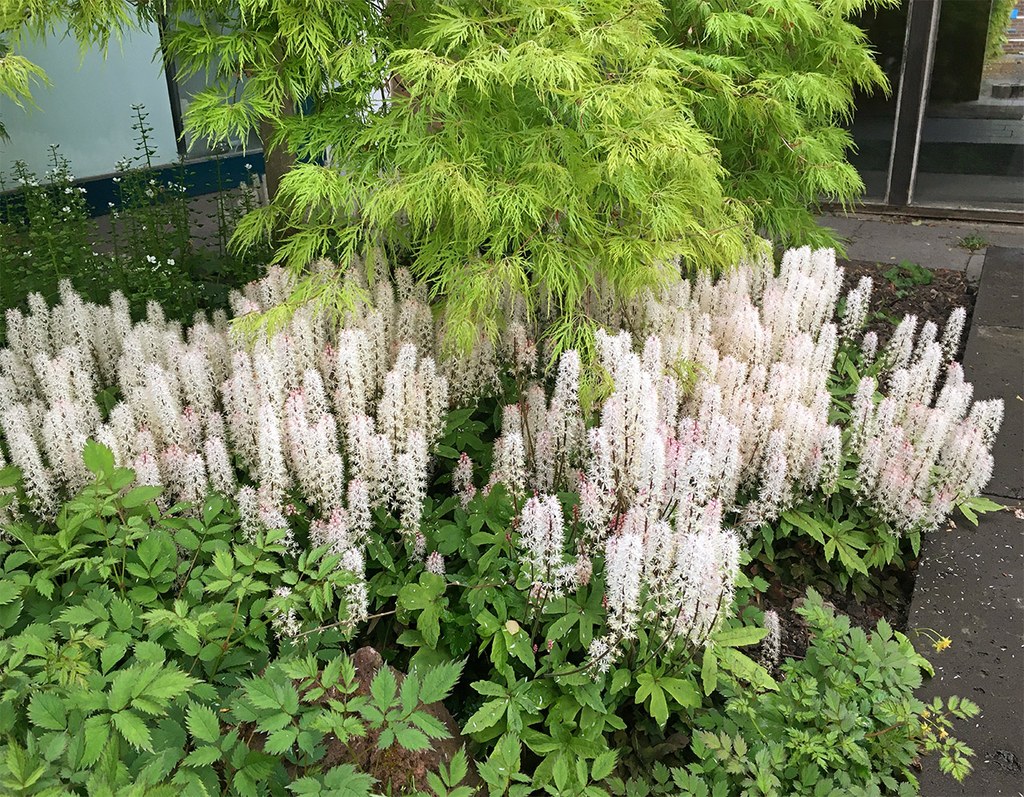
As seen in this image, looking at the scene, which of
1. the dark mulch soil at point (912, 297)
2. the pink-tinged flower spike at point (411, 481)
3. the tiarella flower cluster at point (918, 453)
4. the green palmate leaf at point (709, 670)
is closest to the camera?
the green palmate leaf at point (709, 670)

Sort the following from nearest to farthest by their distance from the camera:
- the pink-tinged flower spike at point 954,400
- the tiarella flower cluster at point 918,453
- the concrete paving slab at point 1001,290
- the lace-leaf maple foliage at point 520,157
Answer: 1. the lace-leaf maple foliage at point 520,157
2. the tiarella flower cluster at point 918,453
3. the pink-tinged flower spike at point 954,400
4. the concrete paving slab at point 1001,290

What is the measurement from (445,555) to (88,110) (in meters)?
7.17

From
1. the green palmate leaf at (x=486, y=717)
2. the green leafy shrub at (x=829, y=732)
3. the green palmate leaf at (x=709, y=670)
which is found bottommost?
the green leafy shrub at (x=829, y=732)

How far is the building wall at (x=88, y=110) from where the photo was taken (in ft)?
24.2

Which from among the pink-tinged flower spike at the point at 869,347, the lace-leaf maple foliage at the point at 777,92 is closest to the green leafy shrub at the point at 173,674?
the pink-tinged flower spike at the point at 869,347

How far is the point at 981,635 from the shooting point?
2.68 metres

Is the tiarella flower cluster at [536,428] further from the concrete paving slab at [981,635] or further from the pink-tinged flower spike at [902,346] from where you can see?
the concrete paving slab at [981,635]

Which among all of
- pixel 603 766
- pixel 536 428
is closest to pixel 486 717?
pixel 603 766

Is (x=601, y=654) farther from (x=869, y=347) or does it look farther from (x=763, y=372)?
(x=869, y=347)

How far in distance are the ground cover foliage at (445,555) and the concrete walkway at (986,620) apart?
4.5 inches

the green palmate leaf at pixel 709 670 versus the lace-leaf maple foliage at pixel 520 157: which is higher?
the lace-leaf maple foliage at pixel 520 157

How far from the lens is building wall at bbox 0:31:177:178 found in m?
7.37

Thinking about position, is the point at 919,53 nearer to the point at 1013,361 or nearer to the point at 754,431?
the point at 1013,361

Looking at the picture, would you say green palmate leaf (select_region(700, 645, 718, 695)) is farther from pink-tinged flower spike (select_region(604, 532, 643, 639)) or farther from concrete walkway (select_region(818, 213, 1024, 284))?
concrete walkway (select_region(818, 213, 1024, 284))
